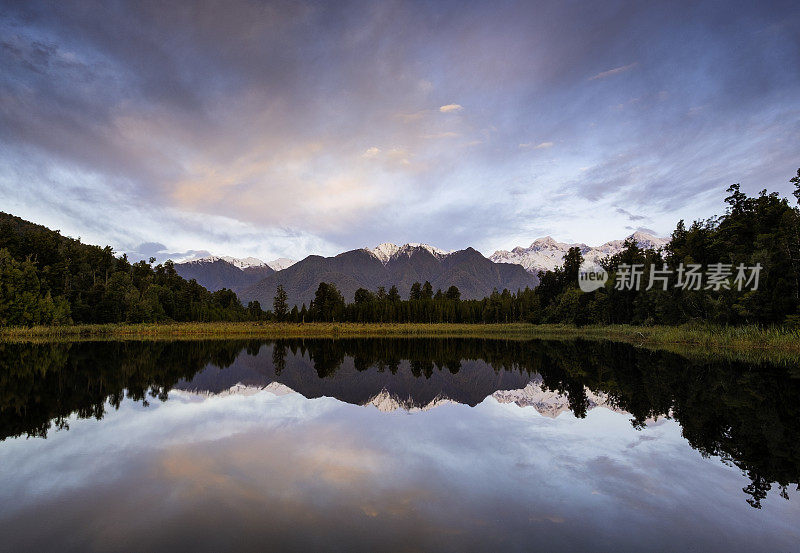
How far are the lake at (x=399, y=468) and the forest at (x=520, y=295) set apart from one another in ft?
103

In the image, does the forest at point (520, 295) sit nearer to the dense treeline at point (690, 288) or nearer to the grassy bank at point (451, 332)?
the dense treeline at point (690, 288)

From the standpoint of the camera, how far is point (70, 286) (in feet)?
289

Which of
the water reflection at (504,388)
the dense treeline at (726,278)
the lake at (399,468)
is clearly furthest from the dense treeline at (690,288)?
the lake at (399,468)

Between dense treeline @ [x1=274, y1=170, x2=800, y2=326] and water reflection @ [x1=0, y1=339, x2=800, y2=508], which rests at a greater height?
dense treeline @ [x1=274, y1=170, x2=800, y2=326]

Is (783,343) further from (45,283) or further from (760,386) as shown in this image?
(45,283)

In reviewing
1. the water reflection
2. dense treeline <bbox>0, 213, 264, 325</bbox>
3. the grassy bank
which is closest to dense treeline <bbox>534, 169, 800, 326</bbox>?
the grassy bank

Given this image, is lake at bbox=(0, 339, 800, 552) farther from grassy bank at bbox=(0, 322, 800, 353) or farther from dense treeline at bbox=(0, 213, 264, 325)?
dense treeline at bbox=(0, 213, 264, 325)

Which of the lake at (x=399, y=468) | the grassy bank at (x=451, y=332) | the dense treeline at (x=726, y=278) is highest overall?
the dense treeline at (x=726, y=278)

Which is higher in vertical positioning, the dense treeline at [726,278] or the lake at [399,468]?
the dense treeline at [726,278]

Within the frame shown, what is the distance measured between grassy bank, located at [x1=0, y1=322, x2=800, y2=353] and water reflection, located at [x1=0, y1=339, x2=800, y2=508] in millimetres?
13380

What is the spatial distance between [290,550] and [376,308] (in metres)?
129

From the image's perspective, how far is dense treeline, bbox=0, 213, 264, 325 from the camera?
2621 inches

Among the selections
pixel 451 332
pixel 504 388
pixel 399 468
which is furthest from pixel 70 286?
pixel 399 468

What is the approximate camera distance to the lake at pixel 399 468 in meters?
6.16
